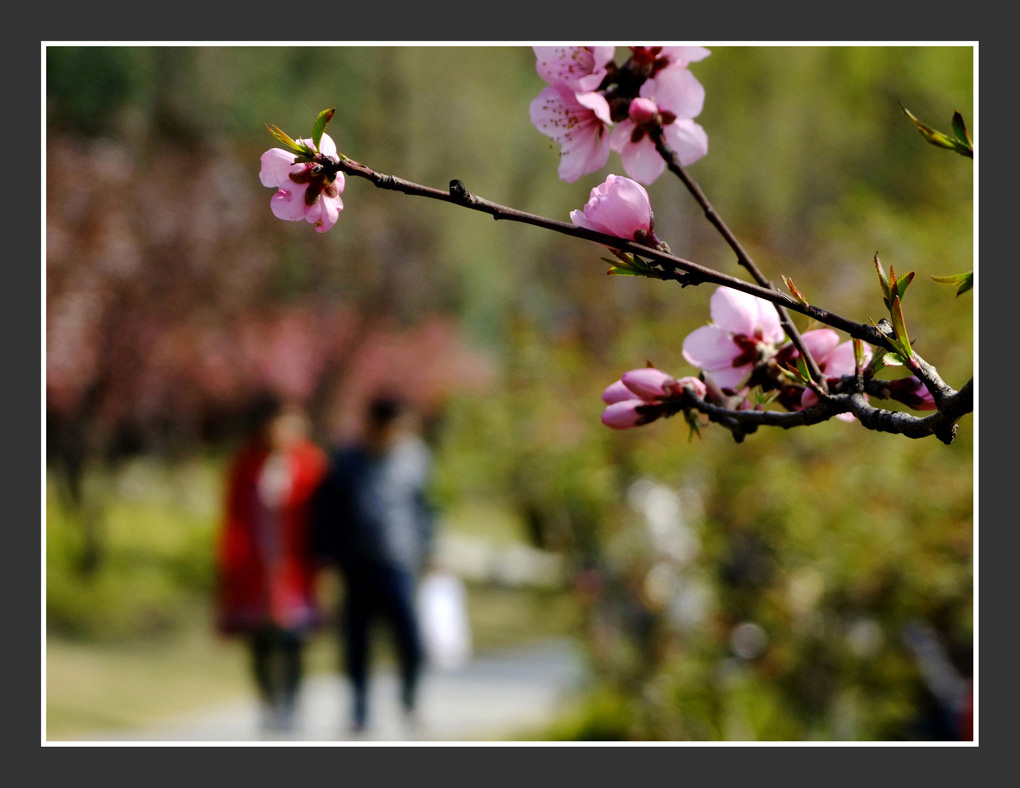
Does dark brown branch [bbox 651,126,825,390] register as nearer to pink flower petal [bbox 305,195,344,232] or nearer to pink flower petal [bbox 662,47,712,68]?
pink flower petal [bbox 662,47,712,68]

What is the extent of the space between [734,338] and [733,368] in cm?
2

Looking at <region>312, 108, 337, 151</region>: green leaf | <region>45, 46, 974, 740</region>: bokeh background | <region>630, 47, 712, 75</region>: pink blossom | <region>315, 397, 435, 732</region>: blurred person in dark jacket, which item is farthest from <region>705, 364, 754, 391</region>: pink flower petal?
<region>315, 397, 435, 732</region>: blurred person in dark jacket

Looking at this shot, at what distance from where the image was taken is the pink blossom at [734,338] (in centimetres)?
73

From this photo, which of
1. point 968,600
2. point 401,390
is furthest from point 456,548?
point 968,600

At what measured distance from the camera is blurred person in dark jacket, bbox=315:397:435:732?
3.48m

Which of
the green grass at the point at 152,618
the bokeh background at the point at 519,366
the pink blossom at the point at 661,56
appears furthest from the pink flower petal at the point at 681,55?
the green grass at the point at 152,618

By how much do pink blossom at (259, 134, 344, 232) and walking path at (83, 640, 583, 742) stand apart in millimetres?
3074

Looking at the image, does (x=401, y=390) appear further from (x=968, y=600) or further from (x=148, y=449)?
(x=968, y=600)

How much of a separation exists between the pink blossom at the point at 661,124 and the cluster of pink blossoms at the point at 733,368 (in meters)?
0.11

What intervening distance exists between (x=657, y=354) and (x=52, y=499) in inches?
128

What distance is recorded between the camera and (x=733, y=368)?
0.75 m

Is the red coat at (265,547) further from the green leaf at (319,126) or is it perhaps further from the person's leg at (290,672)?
the green leaf at (319,126)

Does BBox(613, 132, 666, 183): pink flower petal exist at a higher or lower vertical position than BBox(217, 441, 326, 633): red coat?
higher

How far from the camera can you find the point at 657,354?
12.3 feet
